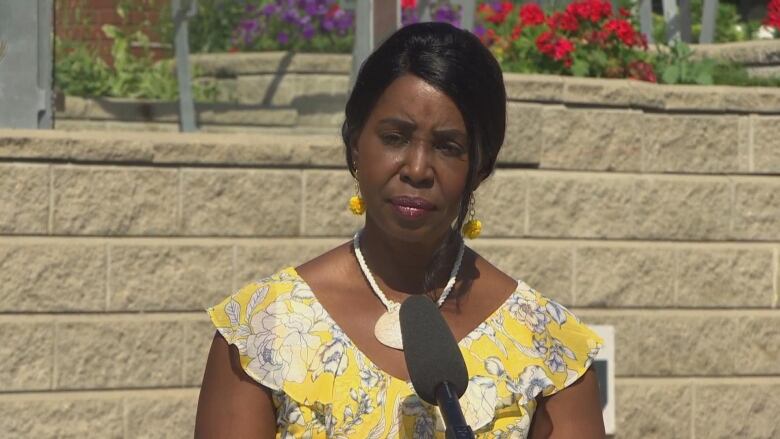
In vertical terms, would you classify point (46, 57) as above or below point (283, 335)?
above

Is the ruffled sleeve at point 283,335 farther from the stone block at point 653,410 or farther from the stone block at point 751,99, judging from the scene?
the stone block at point 751,99

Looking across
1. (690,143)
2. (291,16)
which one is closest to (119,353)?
(291,16)

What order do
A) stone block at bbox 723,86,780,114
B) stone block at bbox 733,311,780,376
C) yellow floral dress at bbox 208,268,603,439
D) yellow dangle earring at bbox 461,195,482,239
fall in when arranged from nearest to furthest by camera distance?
yellow floral dress at bbox 208,268,603,439 → yellow dangle earring at bbox 461,195,482,239 → stone block at bbox 733,311,780,376 → stone block at bbox 723,86,780,114

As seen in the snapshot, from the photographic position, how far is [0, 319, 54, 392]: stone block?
6.24 meters

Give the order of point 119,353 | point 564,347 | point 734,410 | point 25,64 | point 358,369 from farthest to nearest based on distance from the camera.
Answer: point 734,410 < point 25,64 < point 119,353 < point 564,347 < point 358,369

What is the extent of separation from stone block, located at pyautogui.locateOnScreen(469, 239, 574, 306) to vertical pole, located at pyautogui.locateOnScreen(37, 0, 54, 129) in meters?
1.89

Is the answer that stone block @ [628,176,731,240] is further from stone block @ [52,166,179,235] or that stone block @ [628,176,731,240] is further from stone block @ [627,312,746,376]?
stone block @ [52,166,179,235]

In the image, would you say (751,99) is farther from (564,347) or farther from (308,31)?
(564,347)

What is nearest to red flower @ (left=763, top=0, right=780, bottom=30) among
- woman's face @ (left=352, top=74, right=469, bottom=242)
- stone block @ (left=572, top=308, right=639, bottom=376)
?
stone block @ (left=572, top=308, right=639, bottom=376)

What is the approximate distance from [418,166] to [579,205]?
170 inches

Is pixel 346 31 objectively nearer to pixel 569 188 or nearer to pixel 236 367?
pixel 569 188

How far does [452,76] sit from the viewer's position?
3139mm

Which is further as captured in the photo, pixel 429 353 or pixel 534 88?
pixel 534 88

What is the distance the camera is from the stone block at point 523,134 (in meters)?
7.23
